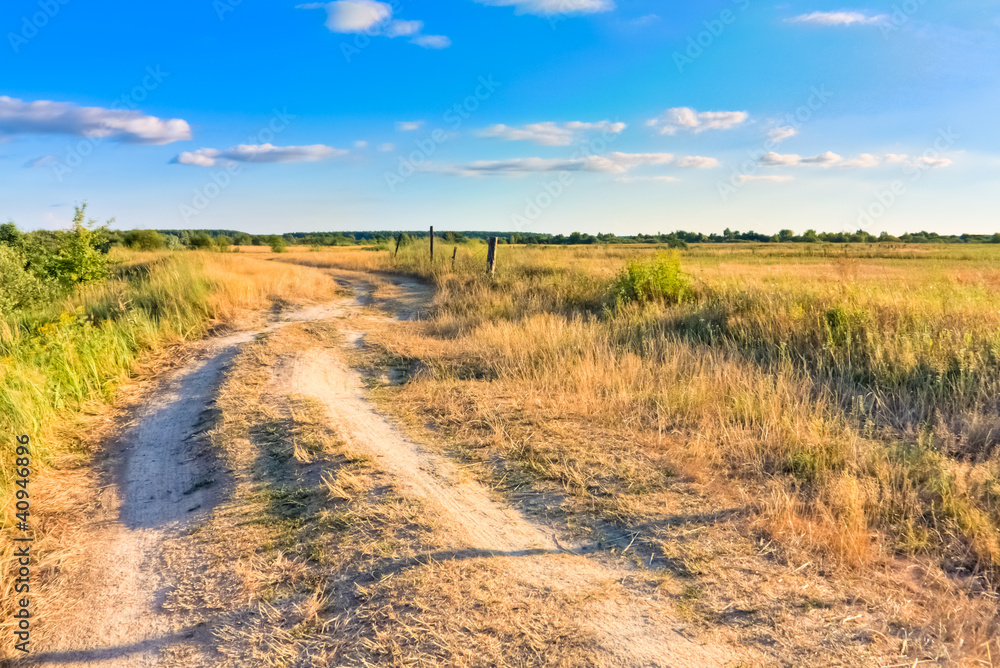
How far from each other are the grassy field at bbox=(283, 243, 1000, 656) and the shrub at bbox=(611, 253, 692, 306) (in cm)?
88

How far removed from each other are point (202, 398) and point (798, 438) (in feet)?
21.6

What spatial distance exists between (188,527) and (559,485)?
2.79 m

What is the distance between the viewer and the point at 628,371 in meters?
6.96

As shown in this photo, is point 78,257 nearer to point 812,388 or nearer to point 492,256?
point 492,256

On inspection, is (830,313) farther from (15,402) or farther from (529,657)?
(15,402)

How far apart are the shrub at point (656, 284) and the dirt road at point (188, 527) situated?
6.94m

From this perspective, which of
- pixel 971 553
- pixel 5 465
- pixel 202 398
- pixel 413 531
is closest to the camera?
pixel 971 553

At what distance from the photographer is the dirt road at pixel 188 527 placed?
2.89m

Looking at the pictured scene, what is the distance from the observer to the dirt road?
2887 millimetres

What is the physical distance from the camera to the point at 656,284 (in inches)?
476

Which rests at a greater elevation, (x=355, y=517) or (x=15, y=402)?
(x=15, y=402)

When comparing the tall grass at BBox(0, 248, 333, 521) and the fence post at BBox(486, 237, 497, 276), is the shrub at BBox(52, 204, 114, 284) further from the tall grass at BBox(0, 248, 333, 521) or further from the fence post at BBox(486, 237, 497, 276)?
the fence post at BBox(486, 237, 497, 276)

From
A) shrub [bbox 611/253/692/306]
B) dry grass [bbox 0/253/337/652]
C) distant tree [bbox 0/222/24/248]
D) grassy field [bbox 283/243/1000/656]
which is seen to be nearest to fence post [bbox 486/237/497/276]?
dry grass [bbox 0/253/337/652]

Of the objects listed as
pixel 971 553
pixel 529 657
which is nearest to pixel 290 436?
pixel 529 657
